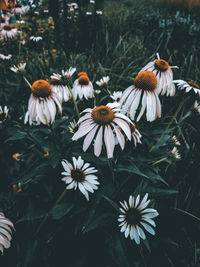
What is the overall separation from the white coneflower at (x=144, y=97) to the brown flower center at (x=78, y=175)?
Answer: 374mm

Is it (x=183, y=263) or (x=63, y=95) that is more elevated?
(x=63, y=95)

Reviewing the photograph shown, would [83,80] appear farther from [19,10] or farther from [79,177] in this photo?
[19,10]

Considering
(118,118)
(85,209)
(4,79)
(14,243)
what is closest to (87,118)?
(118,118)

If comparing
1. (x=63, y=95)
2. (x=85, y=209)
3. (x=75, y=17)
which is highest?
(x=75, y=17)

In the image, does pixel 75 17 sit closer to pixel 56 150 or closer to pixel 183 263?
pixel 56 150

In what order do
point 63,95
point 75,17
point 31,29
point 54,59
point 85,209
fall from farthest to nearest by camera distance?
point 75,17 < point 31,29 < point 54,59 < point 63,95 < point 85,209

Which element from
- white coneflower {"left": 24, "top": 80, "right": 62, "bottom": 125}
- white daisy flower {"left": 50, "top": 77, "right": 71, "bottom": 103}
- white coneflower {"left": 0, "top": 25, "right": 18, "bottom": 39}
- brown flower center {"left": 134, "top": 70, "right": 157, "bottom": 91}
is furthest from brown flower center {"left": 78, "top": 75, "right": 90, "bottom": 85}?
white coneflower {"left": 0, "top": 25, "right": 18, "bottom": 39}

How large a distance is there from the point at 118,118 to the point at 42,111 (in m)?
0.34

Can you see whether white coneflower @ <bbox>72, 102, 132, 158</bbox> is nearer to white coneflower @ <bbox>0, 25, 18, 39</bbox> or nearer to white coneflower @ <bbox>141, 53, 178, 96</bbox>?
white coneflower @ <bbox>141, 53, 178, 96</bbox>

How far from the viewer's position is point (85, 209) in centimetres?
102

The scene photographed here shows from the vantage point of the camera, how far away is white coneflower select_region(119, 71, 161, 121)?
2.79ft

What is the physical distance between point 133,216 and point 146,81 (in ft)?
1.97

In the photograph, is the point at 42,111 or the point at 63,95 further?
the point at 63,95

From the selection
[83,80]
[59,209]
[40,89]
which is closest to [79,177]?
[59,209]
